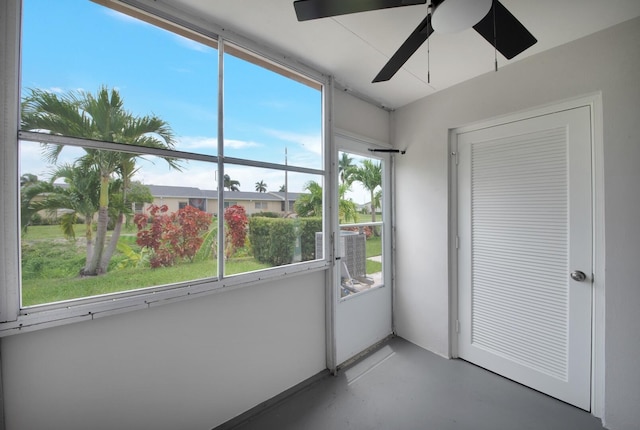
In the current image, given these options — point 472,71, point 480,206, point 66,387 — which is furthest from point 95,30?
point 480,206

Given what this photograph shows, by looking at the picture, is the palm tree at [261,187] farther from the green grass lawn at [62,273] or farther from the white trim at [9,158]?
the white trim at [9,158]

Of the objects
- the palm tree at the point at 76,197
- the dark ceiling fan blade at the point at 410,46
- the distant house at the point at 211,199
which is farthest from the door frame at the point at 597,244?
the palm tree at the point at 76,197

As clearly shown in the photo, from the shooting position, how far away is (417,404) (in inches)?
72.1

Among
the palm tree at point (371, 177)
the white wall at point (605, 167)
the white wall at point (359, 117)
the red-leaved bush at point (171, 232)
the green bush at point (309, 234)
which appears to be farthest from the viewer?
the palm tree at point (371, 177)

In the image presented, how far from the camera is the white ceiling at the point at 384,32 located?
1.42 meters

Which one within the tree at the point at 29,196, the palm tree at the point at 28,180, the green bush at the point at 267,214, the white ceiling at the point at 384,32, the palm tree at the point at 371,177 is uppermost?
the white ceiling at the point at 384,32

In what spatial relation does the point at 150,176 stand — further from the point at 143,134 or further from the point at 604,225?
the point at 604,225

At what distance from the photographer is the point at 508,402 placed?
184cm

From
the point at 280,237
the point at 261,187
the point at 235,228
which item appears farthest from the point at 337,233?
the point at 235,228

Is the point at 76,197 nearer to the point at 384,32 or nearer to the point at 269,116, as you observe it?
the point at 269,116

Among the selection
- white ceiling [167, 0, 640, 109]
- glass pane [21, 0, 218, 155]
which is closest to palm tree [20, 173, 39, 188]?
glass pane [21, 0, 218, 155]

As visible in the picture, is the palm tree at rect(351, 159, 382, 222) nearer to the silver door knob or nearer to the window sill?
the window sill

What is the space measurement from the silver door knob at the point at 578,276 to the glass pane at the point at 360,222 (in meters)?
1.51

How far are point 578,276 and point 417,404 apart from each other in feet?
4.87
